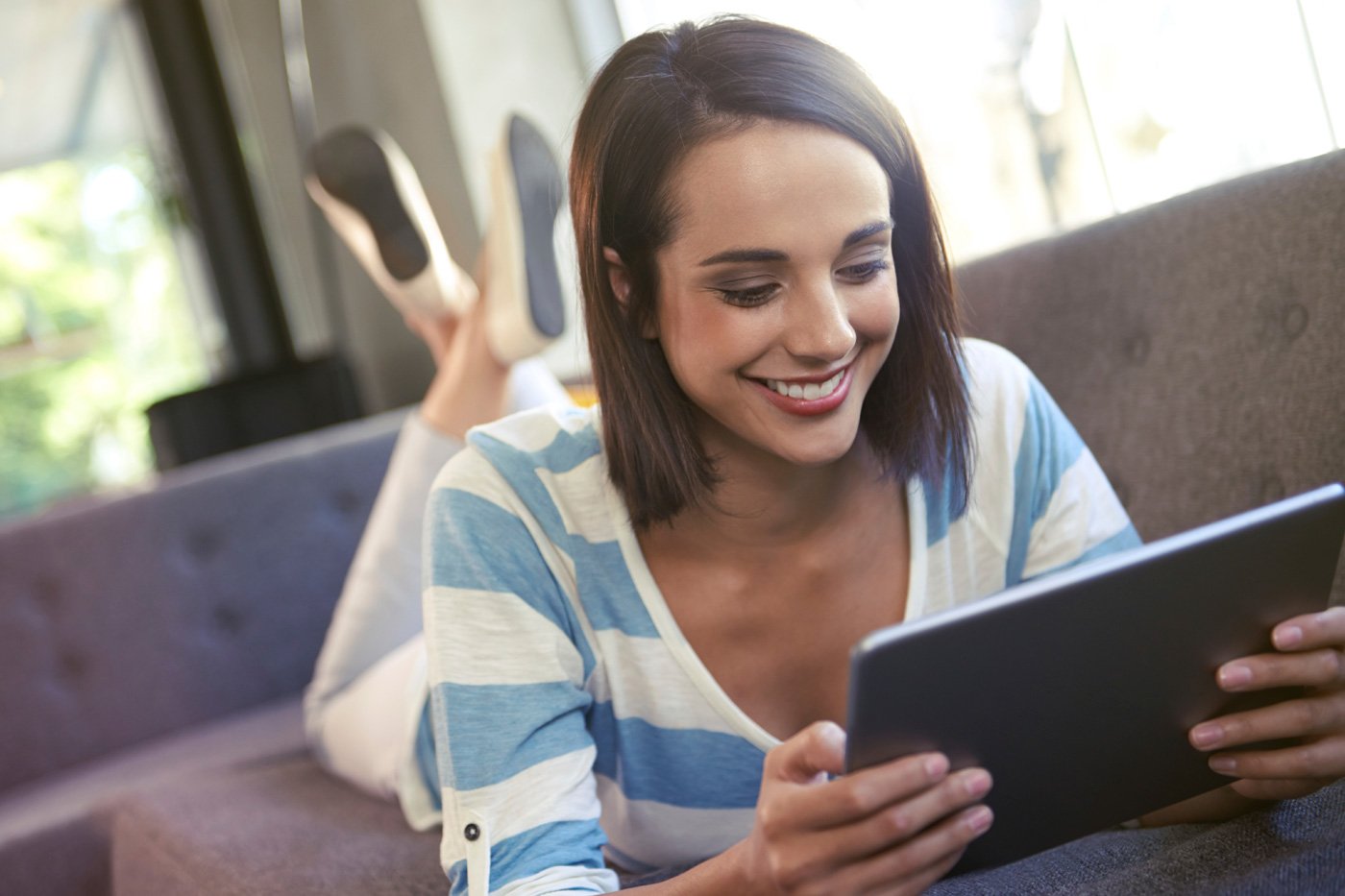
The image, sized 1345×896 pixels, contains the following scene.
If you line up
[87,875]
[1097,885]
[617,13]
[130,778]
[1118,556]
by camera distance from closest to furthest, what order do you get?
[1118,556] → [1097,885] → [87,875] → [130,778] → [617,13]

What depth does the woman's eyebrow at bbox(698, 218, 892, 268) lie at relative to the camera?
0.89m

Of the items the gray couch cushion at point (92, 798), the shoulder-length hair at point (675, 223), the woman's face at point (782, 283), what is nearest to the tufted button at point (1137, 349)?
the shoulder-length hair at point (675, 223)

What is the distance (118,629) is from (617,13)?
215 centimetres

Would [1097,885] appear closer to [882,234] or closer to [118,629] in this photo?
[882,234]

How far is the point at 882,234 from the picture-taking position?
3.07ft

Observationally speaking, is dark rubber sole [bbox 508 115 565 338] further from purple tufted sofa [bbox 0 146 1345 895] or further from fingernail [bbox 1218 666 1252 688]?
fingernail [bbox 1218 666 1252 688]

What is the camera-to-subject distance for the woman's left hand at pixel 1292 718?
0.77 metres

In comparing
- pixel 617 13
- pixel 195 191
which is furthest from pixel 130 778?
pixel 195 191

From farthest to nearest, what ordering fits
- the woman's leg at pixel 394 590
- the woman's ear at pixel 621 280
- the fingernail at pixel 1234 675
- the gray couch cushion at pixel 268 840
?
the woman's leg at pixel 394 590 < the gray couch cushion at pixel 268 840 < the woman's ear at pixel 621 280 < the fingernail at pixel 1234 675

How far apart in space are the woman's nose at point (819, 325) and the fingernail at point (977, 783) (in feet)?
1.08

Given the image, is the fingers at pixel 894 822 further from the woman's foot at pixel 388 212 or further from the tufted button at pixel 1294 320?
the woman's foot at pixel 388 212

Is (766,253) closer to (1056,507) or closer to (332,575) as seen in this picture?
(1056,507)

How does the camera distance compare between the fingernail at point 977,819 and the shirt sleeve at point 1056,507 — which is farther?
the shirt sleeve at point 1056,507

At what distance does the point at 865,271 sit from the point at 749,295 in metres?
0.09
